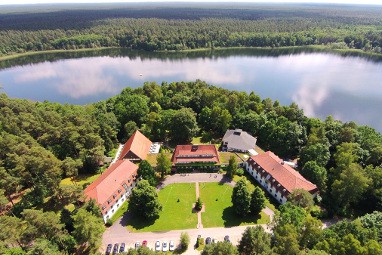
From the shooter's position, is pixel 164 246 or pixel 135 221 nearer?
pixel 164 246

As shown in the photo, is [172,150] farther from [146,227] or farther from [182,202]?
[146,227]

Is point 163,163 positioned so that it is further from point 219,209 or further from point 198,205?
point 219,209

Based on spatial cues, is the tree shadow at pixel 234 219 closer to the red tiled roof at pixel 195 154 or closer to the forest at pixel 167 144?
the forest at pixel 167 144

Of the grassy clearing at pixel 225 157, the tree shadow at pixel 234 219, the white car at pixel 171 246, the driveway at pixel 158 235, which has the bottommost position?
the grassy clearing at pixel 225 157

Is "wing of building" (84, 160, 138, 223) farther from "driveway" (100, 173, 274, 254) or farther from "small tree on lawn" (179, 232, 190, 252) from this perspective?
"small tree on lawn" (179, 232, 190, 252)

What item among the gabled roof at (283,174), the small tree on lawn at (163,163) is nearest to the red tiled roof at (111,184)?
the small tree on lawn at (163,163)

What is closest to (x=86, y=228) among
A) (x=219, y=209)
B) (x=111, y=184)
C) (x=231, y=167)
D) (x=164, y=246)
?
(x=164, y=246)
